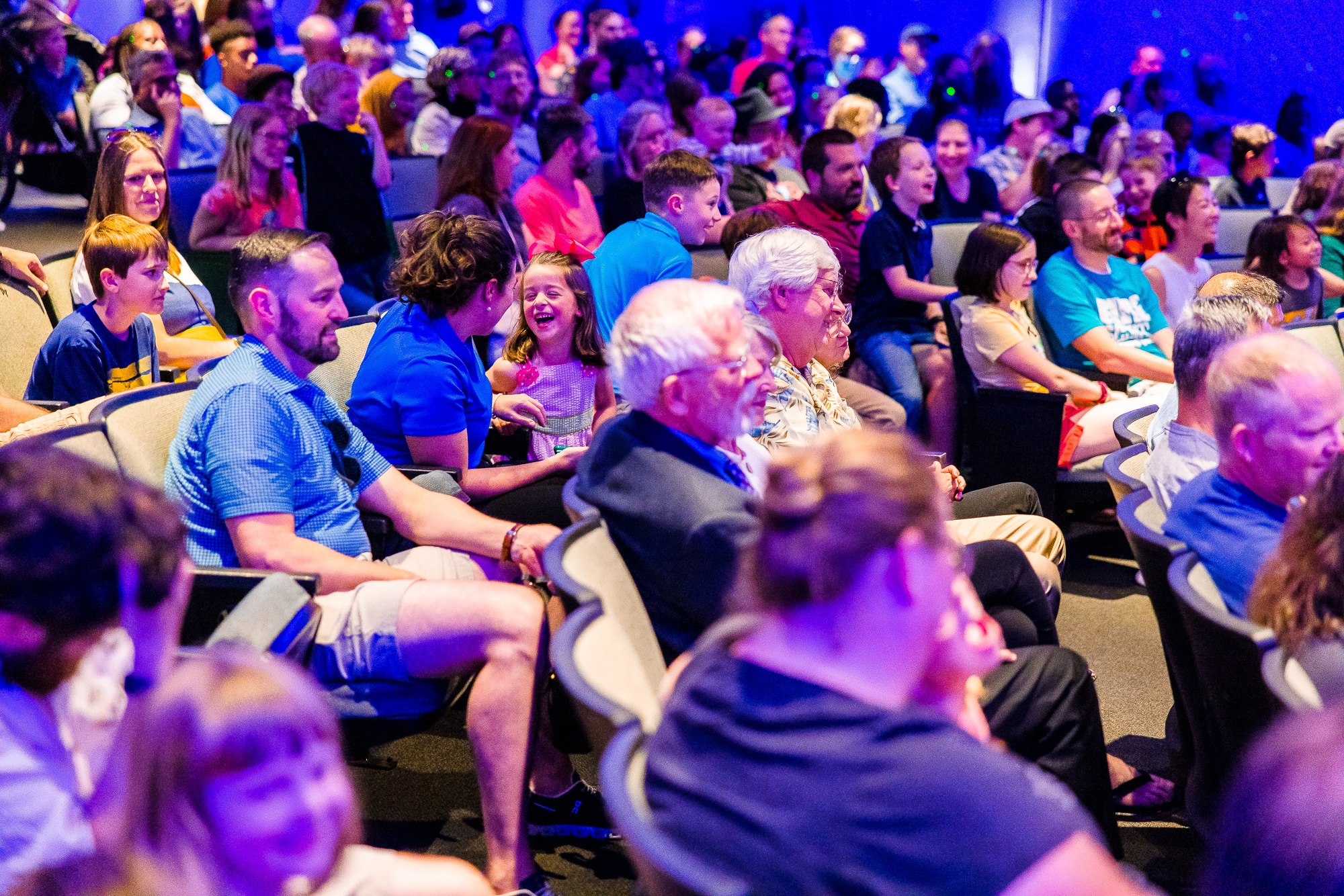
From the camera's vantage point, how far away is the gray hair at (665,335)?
213cm

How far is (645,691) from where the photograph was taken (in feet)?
5.89

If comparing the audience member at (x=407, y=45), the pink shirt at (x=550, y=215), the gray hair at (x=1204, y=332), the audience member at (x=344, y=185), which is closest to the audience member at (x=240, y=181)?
the audience member at (x=344, y=185)

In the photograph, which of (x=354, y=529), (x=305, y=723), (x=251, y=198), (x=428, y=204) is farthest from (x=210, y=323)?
(x=305, y=723)

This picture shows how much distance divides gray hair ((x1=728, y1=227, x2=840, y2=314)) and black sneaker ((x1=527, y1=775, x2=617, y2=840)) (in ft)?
3.99

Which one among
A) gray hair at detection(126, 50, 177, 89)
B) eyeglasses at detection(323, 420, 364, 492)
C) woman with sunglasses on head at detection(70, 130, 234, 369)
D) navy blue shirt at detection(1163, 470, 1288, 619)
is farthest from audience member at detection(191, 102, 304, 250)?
navy blue shirt at detection(1163, 470, 1288, 619)

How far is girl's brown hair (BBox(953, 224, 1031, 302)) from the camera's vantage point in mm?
4254

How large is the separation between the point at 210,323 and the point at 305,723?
3207 millimetres

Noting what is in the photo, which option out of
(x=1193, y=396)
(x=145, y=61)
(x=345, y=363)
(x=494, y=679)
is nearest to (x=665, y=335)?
(x=494, y=679)

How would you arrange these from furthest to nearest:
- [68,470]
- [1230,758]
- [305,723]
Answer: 1. [1230,758]
2. [68,470]
3. [305,723]

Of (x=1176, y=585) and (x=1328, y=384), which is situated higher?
(x=1328, y=384)

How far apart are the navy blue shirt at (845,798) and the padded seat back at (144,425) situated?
1551mm

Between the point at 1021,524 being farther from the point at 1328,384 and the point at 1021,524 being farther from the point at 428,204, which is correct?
the point at 428,204

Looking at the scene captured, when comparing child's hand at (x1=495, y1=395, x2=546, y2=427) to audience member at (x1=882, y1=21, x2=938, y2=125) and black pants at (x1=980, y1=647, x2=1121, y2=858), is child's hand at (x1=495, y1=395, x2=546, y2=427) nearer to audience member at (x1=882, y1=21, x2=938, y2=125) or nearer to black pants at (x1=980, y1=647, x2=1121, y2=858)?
black pants at (x1=980, y1=647, x2=1121, y2=858)

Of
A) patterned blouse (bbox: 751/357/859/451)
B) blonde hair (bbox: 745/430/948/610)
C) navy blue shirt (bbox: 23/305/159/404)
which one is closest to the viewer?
blonde hair (bbox: 745/430/948/610)
